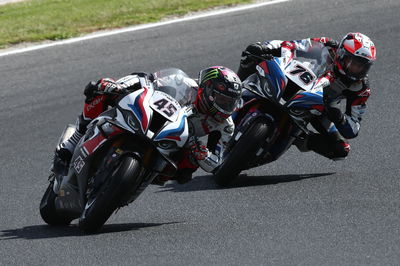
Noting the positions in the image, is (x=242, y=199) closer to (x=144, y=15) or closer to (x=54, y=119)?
(x=54, y=119)

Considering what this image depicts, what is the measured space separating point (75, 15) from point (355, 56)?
273 inches

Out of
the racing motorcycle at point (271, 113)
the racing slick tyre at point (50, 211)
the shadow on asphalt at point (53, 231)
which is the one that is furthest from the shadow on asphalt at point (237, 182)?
the racing slick tyre at point (50, 211)

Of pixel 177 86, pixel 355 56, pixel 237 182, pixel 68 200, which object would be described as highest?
pixel 177 86

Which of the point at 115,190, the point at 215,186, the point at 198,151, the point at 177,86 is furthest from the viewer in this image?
the point at 215,186

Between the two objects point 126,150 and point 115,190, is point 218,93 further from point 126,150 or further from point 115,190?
point 115,190

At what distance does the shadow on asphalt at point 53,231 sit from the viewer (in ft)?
27.6

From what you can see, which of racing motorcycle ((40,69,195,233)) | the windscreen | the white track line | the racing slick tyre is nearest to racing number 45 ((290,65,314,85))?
the windscreen

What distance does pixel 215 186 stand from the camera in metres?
9.92

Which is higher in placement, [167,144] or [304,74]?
[167,144]

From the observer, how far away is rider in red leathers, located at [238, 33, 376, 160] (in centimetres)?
997

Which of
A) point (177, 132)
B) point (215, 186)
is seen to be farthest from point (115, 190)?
point (215, 186)

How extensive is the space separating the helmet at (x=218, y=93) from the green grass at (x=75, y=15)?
6820 millimetres

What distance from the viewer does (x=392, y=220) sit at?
26.9 ft

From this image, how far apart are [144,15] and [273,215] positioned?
25.1 ft
